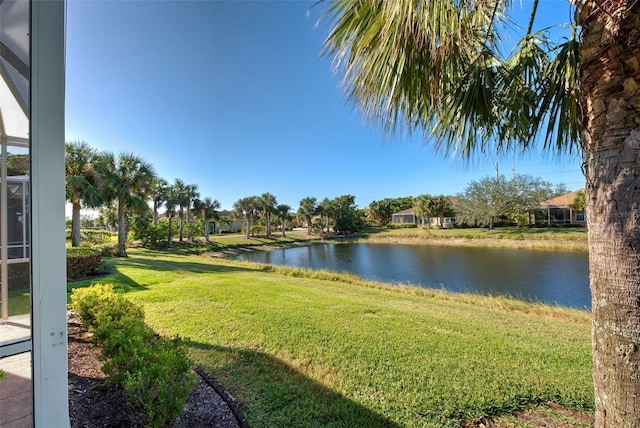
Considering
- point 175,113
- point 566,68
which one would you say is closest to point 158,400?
point 566,68

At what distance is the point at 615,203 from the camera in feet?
3.93

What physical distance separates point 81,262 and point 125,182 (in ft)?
31.2

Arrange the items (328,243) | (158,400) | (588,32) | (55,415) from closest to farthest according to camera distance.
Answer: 1. (55,415)
2. (588,32)
3. (158,400)
4. (328,243)

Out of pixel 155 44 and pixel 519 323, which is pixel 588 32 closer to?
pixel 519 323

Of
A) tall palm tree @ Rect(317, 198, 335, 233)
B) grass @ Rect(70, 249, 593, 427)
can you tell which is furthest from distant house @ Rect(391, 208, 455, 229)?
grass @ Rect(70, 249, 593, 427)

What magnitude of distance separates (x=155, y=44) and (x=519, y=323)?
7940 millimetres

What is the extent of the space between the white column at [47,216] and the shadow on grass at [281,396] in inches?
53.9

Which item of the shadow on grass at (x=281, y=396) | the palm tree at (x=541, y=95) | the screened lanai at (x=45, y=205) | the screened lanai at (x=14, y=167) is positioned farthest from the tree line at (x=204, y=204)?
the palm tree at (x=541, y=95)

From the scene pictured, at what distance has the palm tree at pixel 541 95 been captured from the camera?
1172 mm

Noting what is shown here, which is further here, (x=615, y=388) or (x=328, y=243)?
(x=328, y=243)

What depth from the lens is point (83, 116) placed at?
9.51 ft

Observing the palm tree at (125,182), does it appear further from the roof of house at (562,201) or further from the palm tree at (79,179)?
the roof of house at (562,201)

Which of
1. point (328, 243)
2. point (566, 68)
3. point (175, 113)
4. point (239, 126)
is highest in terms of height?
point (239, 126)

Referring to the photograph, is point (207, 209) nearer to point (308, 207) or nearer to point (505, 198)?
point (308, 207)
